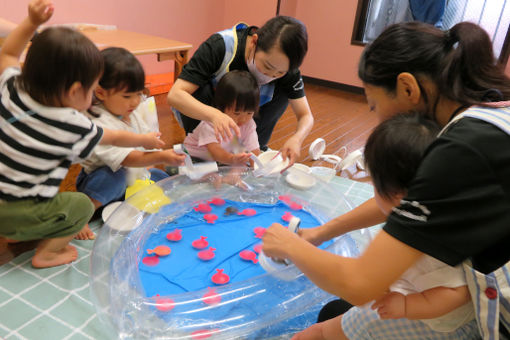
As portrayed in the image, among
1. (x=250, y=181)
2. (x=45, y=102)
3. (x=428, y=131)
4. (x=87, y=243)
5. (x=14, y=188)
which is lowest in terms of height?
(x=87, y=243)

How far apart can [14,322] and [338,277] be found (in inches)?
31.8

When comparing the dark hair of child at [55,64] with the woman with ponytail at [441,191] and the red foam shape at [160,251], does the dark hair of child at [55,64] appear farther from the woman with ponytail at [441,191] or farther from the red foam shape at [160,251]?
the woman with ponytail at [441,191]

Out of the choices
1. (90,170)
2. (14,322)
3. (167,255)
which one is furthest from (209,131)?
(14,322)

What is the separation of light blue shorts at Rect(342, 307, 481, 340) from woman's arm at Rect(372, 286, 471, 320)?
0.06 metres

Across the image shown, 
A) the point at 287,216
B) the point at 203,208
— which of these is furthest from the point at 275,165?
the point at 203,208

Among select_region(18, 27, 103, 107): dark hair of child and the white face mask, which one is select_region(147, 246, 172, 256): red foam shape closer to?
select_region(18, 27, 103, 107): dark hair of child

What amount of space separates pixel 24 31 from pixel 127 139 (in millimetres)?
438

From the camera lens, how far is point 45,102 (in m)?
0.99

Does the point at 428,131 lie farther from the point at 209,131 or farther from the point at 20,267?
the point at 20,267

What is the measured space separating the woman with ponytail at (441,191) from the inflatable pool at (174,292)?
0.20 metres

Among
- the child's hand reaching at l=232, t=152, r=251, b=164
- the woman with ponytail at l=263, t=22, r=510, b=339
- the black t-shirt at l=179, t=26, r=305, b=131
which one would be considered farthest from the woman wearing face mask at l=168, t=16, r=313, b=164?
the woman with ponytail at l=263, t=22, r=510, b=339

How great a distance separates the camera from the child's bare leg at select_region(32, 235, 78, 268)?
1.15 meters

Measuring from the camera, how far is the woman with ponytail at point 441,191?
586mm

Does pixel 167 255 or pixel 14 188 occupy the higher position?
pixel 14 188
